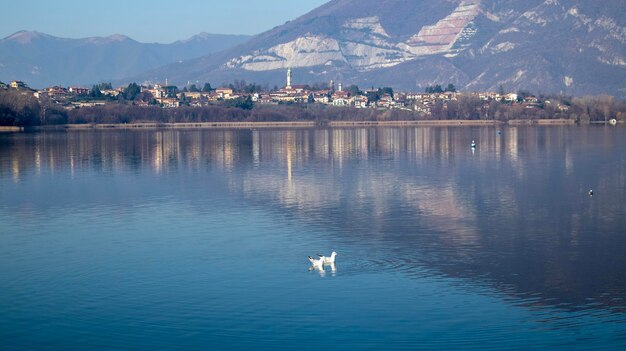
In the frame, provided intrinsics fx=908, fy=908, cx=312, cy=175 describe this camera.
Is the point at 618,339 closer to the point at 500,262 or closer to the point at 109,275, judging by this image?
the point at 500,262

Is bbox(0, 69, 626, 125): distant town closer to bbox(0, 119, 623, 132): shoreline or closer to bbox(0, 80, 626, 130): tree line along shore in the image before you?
bbox(0, 80, 626, 130): tree line along shore

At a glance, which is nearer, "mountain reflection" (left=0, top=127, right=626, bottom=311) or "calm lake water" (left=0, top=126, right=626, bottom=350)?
"calm lake water" (left=0, top=126, right=626, bottom=350)

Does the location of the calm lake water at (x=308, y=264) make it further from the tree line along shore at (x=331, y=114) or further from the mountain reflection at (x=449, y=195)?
the tree line along shore at (x=331, y=114)

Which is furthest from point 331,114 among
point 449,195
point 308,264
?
point 308,264

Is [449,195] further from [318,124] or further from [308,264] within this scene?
[318,124]

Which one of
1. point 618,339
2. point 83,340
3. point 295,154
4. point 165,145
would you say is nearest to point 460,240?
point 618,339

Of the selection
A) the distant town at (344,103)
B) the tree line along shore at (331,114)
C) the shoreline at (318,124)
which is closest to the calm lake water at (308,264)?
the distant town at (344,103)

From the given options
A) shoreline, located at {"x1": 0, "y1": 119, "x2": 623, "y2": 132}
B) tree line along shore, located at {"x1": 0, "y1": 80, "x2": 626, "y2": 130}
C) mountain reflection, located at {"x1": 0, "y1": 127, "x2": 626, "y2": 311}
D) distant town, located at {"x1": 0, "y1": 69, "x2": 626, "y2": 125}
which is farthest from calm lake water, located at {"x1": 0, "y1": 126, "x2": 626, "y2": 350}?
shoreline, located at {"x1": 0, "y1": 119, "x2": 623, "y2": 132}
